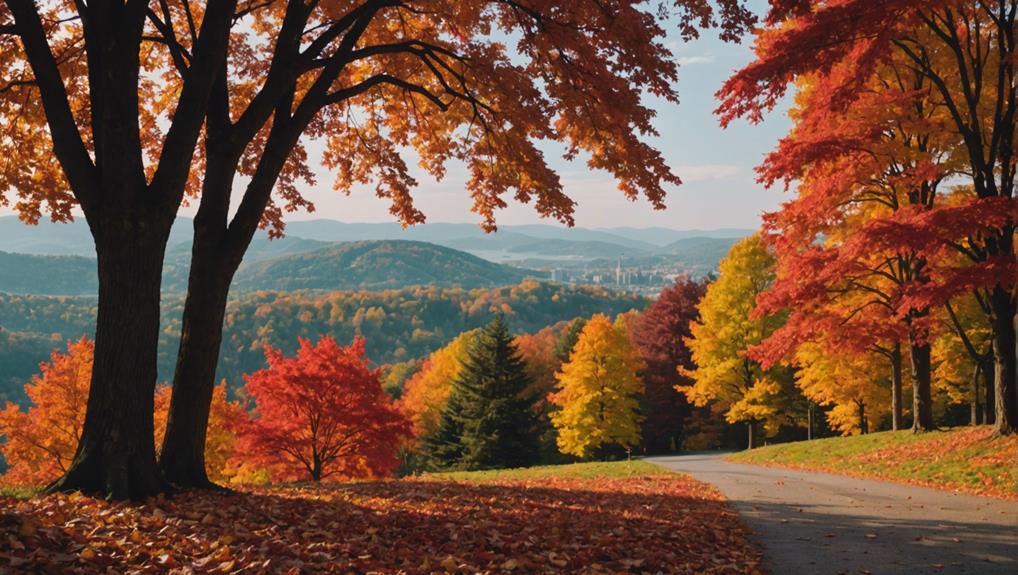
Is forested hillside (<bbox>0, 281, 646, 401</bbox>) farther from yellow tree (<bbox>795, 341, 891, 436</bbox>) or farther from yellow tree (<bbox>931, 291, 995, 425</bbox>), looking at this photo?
yellow tree (<bbox>931, 291, 995, 425</bbox>)

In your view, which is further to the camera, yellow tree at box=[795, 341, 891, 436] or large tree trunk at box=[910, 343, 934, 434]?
yellow tree at box=[795, 341, 891, 436]

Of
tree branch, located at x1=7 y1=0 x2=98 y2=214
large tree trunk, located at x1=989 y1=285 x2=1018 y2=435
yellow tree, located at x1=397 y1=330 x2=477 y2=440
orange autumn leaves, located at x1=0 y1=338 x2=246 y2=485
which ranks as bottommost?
yellow tree, located at x1=397 y1=330 x2=477 y2=440

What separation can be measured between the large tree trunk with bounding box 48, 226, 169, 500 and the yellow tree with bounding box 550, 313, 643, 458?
28802 mm

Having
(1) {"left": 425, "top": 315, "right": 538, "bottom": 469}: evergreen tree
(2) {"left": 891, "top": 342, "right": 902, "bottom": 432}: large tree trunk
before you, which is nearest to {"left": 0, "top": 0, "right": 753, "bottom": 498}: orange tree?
(2) {"left": 891, "top": 342, "right": 902, "bottom": 432}: large tree trunk

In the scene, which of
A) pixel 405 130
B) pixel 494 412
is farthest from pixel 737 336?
pixel 405 130

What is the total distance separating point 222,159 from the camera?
27.8 ft

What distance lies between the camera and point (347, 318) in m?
156

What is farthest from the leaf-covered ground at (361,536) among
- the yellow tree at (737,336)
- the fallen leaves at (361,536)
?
the yellow tree at (737,336)

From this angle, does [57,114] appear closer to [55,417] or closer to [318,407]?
[318,407]

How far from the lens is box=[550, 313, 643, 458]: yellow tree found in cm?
3466

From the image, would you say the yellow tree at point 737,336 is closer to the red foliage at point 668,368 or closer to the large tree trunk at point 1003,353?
the red foliage at point 668,368

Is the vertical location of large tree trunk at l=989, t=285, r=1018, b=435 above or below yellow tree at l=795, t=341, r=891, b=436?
above

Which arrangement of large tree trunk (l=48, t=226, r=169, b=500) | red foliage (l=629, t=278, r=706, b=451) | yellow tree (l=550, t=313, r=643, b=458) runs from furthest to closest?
1. red foliage (l=629, t=278, r=706, b=451)
2. yellow tree (l=550, t=313, r=643, b=458)
3. large tree trunk (l=48, t=226, r=169, b=500)

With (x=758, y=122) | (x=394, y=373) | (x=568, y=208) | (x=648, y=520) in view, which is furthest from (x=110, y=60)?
(x=394, y=373)
